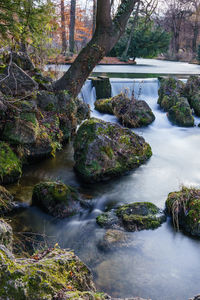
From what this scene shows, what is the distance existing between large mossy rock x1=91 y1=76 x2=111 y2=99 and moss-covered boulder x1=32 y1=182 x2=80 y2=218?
8.96 meters

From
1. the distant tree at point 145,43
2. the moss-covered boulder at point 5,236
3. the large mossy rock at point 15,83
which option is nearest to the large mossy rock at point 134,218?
the moss-covered boulder at point 5,236

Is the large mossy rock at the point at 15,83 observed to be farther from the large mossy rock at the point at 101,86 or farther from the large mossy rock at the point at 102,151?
the large mossy rock at the point at 101,86

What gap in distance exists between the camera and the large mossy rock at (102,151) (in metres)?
6.30

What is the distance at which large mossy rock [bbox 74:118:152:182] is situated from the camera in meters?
6.30

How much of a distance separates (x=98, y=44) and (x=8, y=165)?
497cm

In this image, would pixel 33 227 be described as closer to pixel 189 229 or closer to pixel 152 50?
pixel 189 229

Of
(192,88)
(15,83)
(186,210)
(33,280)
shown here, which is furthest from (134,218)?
(192,88)

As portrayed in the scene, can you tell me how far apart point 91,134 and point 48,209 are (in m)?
2.17

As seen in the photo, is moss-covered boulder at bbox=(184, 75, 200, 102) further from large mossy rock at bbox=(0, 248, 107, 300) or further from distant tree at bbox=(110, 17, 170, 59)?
distant tree at bbox=(110, 17, 170, 59)

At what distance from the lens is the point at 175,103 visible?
12.8m

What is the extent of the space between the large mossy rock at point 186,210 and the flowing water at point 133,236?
0.17 m

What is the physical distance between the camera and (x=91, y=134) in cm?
646

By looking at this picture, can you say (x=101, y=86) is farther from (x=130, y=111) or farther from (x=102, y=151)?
(x=102, y=151)

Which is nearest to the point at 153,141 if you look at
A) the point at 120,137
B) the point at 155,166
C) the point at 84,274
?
the point at 155,166
